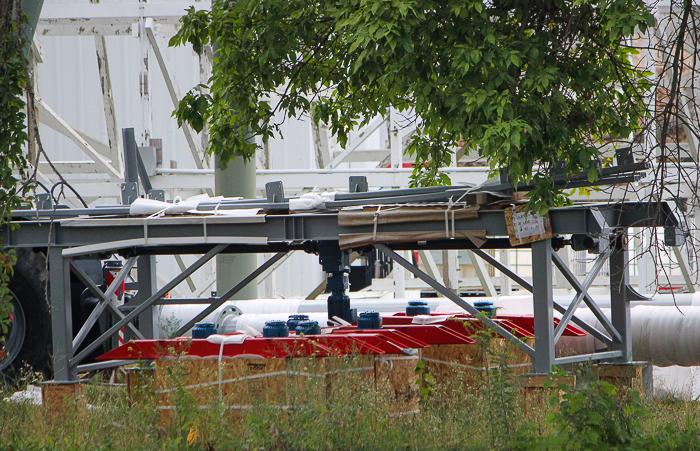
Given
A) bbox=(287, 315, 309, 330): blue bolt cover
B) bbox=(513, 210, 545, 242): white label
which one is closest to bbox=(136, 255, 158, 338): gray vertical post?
bbox=(287, 315, 309, 330): blue bolt cover

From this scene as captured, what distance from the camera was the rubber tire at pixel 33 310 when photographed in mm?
9641

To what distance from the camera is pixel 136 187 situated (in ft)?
27.3

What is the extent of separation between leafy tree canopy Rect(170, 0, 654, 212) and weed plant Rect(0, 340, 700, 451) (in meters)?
1.57

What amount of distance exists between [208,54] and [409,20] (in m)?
10.1

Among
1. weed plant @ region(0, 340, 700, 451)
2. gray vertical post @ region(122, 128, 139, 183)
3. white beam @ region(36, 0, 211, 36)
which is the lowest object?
weed plant @ region(0, 340, 700, 451)

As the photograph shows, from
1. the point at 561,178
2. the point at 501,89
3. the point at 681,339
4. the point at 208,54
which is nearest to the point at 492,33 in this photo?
the point at 501,89

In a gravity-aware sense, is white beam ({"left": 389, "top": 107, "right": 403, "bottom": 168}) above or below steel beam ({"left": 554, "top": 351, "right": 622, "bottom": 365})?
above

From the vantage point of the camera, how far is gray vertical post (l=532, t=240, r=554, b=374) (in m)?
6.53

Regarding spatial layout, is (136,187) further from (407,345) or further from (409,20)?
(409,20)

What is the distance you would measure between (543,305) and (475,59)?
2.37 metres

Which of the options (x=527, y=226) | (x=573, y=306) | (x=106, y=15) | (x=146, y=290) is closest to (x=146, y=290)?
(x=146, y=290)

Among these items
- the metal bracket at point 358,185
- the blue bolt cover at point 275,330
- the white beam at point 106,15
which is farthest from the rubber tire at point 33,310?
the white beam at point 106,15

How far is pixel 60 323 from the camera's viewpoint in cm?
729

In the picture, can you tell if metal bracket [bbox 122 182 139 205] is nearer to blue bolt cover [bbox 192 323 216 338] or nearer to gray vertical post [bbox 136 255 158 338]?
gray vertical post [bbox 136 255 158 338]
